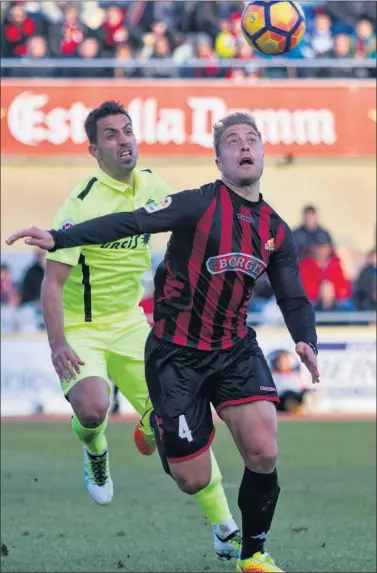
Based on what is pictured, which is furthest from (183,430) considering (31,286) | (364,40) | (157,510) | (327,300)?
(364,40)

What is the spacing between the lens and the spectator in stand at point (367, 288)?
17.9 m

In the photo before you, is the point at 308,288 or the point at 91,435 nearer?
the point at 91,435

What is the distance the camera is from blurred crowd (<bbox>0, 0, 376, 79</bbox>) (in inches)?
719

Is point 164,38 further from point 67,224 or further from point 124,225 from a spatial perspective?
point 124,225

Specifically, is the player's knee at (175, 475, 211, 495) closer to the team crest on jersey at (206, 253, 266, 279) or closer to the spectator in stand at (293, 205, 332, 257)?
the team crest on jersey at (206, 253, 266, 279)

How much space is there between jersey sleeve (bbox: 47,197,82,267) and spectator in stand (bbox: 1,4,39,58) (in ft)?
38.0

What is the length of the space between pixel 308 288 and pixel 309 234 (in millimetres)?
863

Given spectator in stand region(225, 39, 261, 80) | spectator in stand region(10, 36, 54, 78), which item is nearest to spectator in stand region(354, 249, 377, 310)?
spectator in stand region(225, 39, 261, 80)

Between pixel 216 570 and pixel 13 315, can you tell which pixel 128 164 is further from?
pixel 13 315

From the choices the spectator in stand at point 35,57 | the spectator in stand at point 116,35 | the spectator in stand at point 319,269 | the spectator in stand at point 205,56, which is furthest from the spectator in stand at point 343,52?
the spectator in stand at point 35,57

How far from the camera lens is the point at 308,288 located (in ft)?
57.4

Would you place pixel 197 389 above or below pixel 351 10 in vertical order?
below

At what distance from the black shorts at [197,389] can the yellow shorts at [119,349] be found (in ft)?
4.40

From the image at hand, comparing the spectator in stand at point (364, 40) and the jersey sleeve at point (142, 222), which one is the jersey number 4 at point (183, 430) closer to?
the jersey sleeve at point (142, 222)
